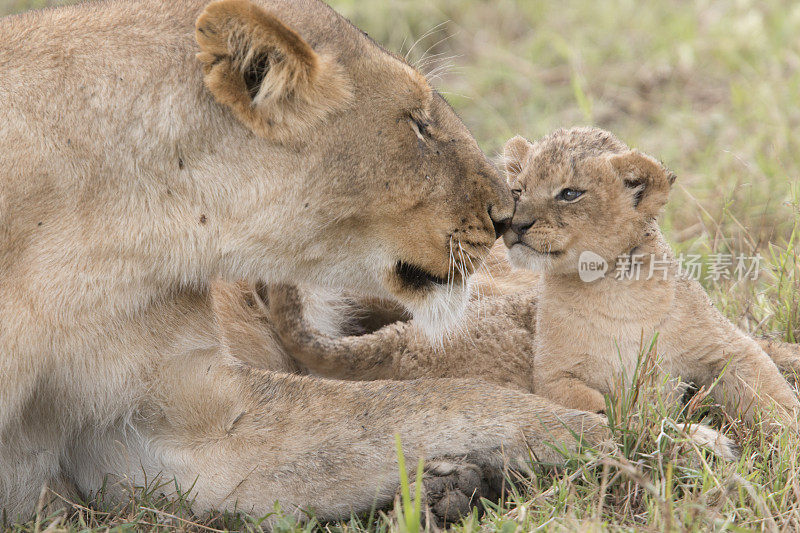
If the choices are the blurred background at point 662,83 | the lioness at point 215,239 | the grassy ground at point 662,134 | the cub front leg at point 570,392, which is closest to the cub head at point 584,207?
the lioness at point 215,239

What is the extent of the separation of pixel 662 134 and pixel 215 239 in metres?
3.78

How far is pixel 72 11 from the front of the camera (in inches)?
115

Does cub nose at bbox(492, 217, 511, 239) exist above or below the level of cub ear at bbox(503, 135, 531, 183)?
below

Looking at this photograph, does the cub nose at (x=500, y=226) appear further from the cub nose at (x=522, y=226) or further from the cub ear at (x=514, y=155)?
the cub ear at (x=514, y=155)

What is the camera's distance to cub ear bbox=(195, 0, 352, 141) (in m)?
2.51

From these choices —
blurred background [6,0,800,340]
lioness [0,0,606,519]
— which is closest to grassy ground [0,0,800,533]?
blurred background [6,0,800,340]

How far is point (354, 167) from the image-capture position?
9.04ft

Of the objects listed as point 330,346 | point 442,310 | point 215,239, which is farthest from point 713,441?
point 215,239

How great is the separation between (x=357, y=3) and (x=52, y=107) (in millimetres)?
5052

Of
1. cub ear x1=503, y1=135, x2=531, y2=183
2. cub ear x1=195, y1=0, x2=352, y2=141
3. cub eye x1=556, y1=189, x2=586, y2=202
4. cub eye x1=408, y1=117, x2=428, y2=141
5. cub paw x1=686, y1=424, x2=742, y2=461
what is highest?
cub ear x1=195, y1=0, x2=352, y2=141

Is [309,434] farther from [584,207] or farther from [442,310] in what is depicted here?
[584,207]

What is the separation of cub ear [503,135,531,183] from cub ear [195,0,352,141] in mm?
810

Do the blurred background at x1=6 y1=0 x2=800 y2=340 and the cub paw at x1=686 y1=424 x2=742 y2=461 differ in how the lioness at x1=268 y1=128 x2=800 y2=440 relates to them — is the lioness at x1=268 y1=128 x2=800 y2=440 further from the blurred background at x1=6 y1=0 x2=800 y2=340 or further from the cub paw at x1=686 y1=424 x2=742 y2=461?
the blurred background at x1=6 y1=0 x2=800 y2=340

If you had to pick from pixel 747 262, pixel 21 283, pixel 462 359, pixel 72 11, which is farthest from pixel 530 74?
pixel 21 283
